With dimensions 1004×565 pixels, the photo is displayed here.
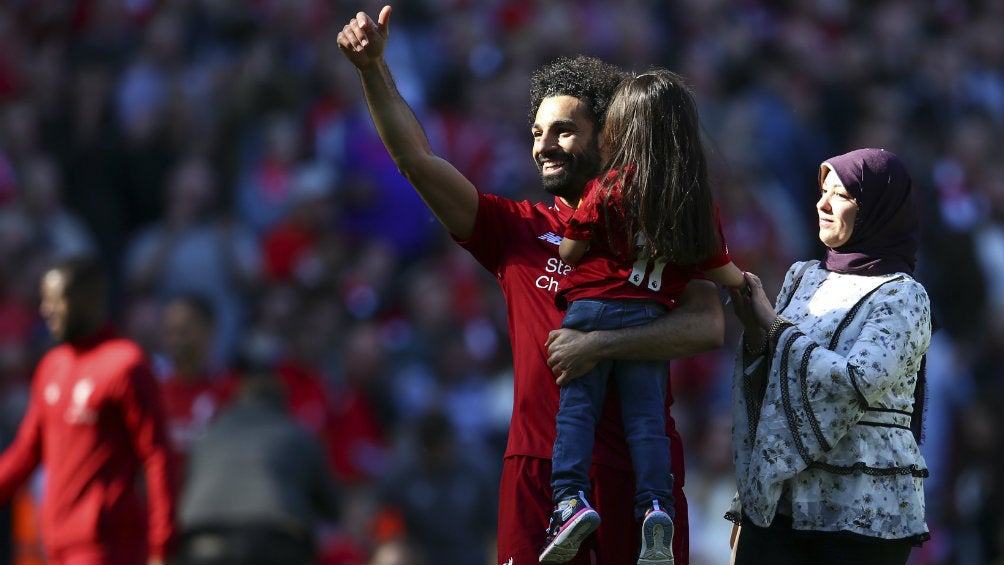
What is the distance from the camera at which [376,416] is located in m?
9.85

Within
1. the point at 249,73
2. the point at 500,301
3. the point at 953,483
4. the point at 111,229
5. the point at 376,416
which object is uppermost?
the point at 249,73

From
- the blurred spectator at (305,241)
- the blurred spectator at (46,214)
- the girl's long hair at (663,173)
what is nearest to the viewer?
the girl's long hair at (663,173)

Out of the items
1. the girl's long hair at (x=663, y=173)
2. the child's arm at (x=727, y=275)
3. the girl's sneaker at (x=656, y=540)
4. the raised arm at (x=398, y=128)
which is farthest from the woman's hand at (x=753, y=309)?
the raised arm at (x=398, y=128)

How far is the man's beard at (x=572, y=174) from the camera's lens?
4.55 metres

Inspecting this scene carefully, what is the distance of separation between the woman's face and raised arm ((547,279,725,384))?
52cm

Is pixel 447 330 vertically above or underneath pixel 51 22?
underneath

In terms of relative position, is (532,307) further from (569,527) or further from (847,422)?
(847,422)

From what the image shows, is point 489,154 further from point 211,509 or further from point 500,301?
point 211,509

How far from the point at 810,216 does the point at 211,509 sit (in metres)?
7.27

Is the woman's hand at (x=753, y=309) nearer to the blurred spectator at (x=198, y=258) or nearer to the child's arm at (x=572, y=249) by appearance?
the child's arm at (x=572, y=249)

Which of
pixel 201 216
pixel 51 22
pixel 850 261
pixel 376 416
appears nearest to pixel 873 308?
pixel 850 261

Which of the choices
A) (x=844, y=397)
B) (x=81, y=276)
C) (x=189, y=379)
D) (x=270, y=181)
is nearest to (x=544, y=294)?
(x=844, y=397)

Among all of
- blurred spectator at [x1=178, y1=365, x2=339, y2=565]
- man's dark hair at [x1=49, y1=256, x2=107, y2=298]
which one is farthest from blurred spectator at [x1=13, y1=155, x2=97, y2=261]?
man's dark hair at [x1=49, y1=256, x2=107, y2=298]

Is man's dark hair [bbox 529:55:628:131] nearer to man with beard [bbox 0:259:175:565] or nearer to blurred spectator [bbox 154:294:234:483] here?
man with beard [bbox 0:259:175:565]
